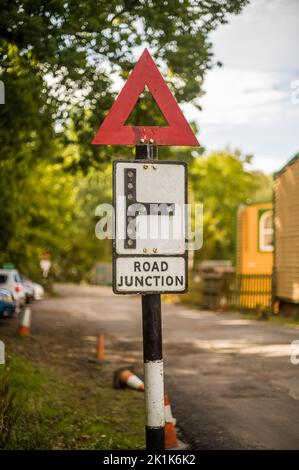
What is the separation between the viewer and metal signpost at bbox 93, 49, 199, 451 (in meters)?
4.14

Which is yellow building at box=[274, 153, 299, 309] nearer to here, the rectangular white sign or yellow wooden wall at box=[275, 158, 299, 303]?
yellow wooden wall at box=[275, 158, 299, 303]

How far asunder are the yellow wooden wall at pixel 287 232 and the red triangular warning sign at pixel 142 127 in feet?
65.1

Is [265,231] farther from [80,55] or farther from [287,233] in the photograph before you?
[80,55]

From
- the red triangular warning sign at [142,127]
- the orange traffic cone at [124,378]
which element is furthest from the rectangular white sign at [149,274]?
the orange traffic cone at [124,378]

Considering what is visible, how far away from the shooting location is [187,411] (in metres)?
9.00

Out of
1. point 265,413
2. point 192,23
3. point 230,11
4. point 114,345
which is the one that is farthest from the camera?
point 114,345

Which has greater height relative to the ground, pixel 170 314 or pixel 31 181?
pixel 31 181

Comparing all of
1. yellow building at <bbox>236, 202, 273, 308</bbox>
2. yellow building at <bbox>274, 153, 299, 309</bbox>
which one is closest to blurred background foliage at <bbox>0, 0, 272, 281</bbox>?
yellow building at <bbox>274, 153, 299, 309</bbox>

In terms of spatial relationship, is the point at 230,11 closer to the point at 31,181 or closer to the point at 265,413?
the point at 265,413

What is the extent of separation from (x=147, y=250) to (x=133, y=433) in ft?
13.3

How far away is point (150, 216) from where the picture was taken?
4.15 meters

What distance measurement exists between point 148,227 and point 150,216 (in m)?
0.07

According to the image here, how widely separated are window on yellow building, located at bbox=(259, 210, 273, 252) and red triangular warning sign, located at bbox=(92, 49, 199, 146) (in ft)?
86.5

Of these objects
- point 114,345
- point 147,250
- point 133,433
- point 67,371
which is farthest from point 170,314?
point 147,250
